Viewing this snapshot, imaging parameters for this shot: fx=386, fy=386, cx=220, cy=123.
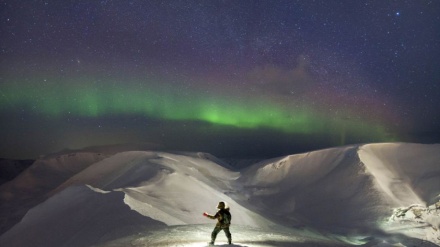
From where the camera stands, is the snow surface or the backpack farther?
the snow surface

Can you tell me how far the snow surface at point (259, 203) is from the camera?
14891mm

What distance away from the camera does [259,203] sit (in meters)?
→ 32.2

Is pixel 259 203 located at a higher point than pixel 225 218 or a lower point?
lower

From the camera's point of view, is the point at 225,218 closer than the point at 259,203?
Yes

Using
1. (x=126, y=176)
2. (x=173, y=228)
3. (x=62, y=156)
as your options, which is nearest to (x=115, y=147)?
(x=62, y=156)

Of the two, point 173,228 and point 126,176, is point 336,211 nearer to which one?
point 126,176

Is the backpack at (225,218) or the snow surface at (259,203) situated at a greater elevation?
the backpack at (225,218)

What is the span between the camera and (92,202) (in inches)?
719

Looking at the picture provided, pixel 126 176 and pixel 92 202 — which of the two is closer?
pixel 92 202

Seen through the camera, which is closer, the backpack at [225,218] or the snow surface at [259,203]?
the backpack at [225,218]

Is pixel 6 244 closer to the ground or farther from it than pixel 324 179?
closer to the ground

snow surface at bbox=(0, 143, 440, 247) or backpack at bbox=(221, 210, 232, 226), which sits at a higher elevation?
backpack at bbox=(221, 210, 232, 226)

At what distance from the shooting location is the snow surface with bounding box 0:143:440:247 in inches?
586

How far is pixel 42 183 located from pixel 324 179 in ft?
137
